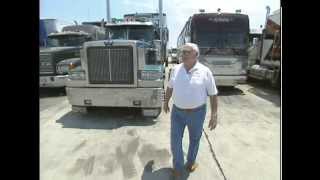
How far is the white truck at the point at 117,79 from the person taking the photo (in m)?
7.86

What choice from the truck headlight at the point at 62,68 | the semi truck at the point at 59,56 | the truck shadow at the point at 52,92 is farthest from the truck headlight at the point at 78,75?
the truck shadow at the point at 52,92

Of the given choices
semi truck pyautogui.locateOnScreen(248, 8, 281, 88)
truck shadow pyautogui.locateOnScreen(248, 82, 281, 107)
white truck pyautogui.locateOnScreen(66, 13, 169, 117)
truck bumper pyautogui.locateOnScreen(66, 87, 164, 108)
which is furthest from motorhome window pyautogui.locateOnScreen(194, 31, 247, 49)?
truck bumper pyautogui.locateOnScreen(66, 87, 164, 108)

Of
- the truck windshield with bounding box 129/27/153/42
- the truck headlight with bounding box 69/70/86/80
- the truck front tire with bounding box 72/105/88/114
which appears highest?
the truck windshield with bounding box 129/27/153/42

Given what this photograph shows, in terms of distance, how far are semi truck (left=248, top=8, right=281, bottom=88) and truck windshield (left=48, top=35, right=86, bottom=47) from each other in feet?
22.1

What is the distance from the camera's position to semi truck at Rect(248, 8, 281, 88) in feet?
44.0

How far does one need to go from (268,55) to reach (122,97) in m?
9.14

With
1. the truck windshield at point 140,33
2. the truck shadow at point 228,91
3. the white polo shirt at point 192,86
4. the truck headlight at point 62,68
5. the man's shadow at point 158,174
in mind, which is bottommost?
the man's shadow at point 158,174

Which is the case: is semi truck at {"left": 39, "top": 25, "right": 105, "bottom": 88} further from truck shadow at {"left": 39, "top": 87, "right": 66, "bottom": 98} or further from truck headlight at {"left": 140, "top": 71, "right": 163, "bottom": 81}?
truck headlight at {"left": 140, "top": 71, "right": 163, "bottom": 81}

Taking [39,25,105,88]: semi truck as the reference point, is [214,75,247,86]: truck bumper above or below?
below

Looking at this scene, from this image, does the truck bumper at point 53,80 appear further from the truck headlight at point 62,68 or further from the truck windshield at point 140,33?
the truck windshield at point 140,33
